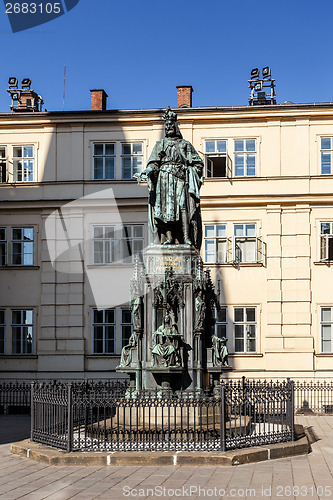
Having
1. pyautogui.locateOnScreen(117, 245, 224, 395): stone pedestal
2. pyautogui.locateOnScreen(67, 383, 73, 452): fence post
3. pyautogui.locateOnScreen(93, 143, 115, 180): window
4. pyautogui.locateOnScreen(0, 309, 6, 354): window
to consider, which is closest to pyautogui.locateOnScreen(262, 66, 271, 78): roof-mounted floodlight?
pyautogui.locateOnScreen(93, 143, 115, 180): window

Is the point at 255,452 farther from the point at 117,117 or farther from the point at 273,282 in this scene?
the point at 117,117

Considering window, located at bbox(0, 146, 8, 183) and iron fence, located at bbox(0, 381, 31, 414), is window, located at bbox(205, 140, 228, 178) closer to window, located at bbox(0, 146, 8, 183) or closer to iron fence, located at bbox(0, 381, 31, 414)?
window, located at bbox(0, 146, 8, 183)

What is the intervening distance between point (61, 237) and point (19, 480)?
19.0 m

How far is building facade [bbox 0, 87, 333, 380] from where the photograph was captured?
28891mm

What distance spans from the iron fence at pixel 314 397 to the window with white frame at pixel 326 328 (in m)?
1.46

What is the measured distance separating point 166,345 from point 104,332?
50.8 feet

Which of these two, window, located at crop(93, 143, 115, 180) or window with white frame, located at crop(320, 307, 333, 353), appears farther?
window, located at crop(93, 143, 115, 180)

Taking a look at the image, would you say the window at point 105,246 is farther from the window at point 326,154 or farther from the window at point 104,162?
the window at point 326,154

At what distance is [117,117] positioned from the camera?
30172 mm

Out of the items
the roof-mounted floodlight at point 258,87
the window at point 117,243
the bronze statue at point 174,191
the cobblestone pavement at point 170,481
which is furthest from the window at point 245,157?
the cobblestone pavement at point 170,481

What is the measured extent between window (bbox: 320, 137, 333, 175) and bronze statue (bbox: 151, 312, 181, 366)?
16913 millimetres

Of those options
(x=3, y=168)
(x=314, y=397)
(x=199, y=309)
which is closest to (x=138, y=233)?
(x=3, y=168)

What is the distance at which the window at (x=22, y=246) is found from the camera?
30.2 metres

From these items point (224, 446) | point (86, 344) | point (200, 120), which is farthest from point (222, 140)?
point (224, 446)
